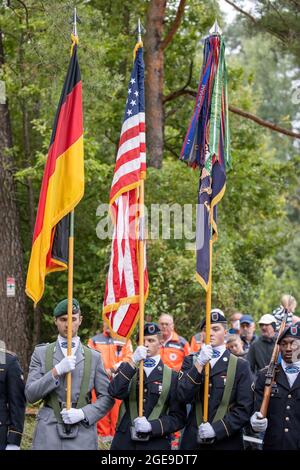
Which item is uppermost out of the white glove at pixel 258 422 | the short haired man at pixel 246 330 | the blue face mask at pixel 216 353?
the blue face mask at pixel 216 353

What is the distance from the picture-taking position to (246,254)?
21.2 meters

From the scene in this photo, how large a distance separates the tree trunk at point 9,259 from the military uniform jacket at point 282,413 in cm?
796

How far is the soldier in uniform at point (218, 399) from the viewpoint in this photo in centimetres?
866

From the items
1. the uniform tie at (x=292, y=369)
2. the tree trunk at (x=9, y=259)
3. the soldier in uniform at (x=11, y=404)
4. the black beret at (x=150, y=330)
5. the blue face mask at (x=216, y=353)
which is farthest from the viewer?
the tree trunk at (x=9, y=259)

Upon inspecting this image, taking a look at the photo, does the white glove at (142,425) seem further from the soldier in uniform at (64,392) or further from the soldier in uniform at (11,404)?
the soldier in uniform at (11,404)

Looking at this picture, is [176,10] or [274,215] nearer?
[176,10]

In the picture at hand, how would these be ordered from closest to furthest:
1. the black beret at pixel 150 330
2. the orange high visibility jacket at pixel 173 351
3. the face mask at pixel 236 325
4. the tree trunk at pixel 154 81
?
the black beret at pixel 150 330 < the orange high visibility jacket at pixel 173 351 < the face mask at pixel 236 325 < the tree trunk at pixel 154 81

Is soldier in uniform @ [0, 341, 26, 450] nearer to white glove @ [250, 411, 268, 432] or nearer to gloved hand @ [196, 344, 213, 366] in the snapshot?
gloved hand @ [196, 344, 213, 366]

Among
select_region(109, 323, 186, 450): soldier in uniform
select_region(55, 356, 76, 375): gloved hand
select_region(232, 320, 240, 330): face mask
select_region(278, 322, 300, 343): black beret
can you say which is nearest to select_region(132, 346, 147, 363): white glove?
select_region(109, 323, 186, 450): soldier in uniform

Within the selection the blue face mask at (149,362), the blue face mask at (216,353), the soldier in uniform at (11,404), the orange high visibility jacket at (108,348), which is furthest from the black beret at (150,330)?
the orange high visibility jacket at (108,348)

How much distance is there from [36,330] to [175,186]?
11.7 feet

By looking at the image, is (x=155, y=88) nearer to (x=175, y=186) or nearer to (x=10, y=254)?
(x=175, y=186)
